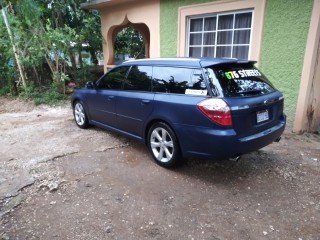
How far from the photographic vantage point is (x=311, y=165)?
4121 millimetres

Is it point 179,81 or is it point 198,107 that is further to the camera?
point 179,81

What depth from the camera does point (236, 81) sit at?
11.0 ft

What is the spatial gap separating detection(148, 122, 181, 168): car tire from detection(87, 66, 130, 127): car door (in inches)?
41.4

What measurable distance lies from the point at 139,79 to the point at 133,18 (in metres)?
4.75

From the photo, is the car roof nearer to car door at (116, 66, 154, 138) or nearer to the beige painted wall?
car door at (116, 66, 154, 138)

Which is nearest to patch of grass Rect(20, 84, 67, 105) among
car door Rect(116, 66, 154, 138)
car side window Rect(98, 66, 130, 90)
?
car side window Rect(98, 66, 130, 90)

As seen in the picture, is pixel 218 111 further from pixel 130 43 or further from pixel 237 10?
pixel 130 43

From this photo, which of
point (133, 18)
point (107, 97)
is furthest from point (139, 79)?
point (133, 18)

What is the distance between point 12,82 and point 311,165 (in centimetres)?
978

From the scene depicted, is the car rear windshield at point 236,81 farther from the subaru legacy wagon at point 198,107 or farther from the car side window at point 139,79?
the car side window at point 139,79

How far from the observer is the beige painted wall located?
7.53 metres

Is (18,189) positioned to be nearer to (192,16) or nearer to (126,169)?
(126,169)

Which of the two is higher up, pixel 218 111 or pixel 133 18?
pixel 133 18

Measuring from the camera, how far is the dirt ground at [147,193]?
2676 millimetres
